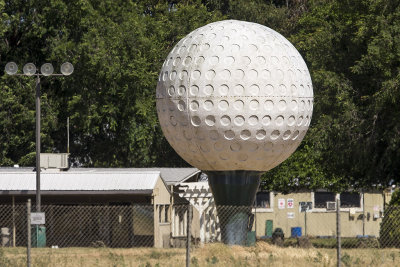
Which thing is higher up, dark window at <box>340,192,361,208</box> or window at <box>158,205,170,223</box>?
window at <box>158,205,170,223</box>

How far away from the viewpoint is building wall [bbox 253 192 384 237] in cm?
5131

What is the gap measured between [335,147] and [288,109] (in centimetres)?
1146

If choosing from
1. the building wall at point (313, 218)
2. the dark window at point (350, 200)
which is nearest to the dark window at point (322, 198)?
the dark window at point (350, 200)

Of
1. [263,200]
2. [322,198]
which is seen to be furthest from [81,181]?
[322,198]

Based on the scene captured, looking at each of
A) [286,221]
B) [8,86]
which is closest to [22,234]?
[8,86]

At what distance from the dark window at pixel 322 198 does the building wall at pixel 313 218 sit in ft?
2.44

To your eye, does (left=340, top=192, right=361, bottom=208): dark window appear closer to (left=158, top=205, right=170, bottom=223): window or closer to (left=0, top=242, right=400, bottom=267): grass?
(left=158, top=205, right=170, bottom=223): window

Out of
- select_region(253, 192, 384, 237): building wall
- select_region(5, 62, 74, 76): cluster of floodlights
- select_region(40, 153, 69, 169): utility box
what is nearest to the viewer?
select_region(5, 62, 74, 76): cluster of floodlights

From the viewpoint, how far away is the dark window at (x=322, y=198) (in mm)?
52625

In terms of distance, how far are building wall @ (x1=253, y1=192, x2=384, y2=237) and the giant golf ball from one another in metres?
25.6

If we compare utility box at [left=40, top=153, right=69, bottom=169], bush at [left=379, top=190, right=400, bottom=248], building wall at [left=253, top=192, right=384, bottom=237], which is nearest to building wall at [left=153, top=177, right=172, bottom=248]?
utility box at [left=40, top=153, right=69, bottom=169]

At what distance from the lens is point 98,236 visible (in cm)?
3562

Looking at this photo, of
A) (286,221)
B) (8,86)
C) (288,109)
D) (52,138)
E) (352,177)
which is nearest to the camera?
(288,109)

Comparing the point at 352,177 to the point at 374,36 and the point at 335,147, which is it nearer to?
the point at 335,147
